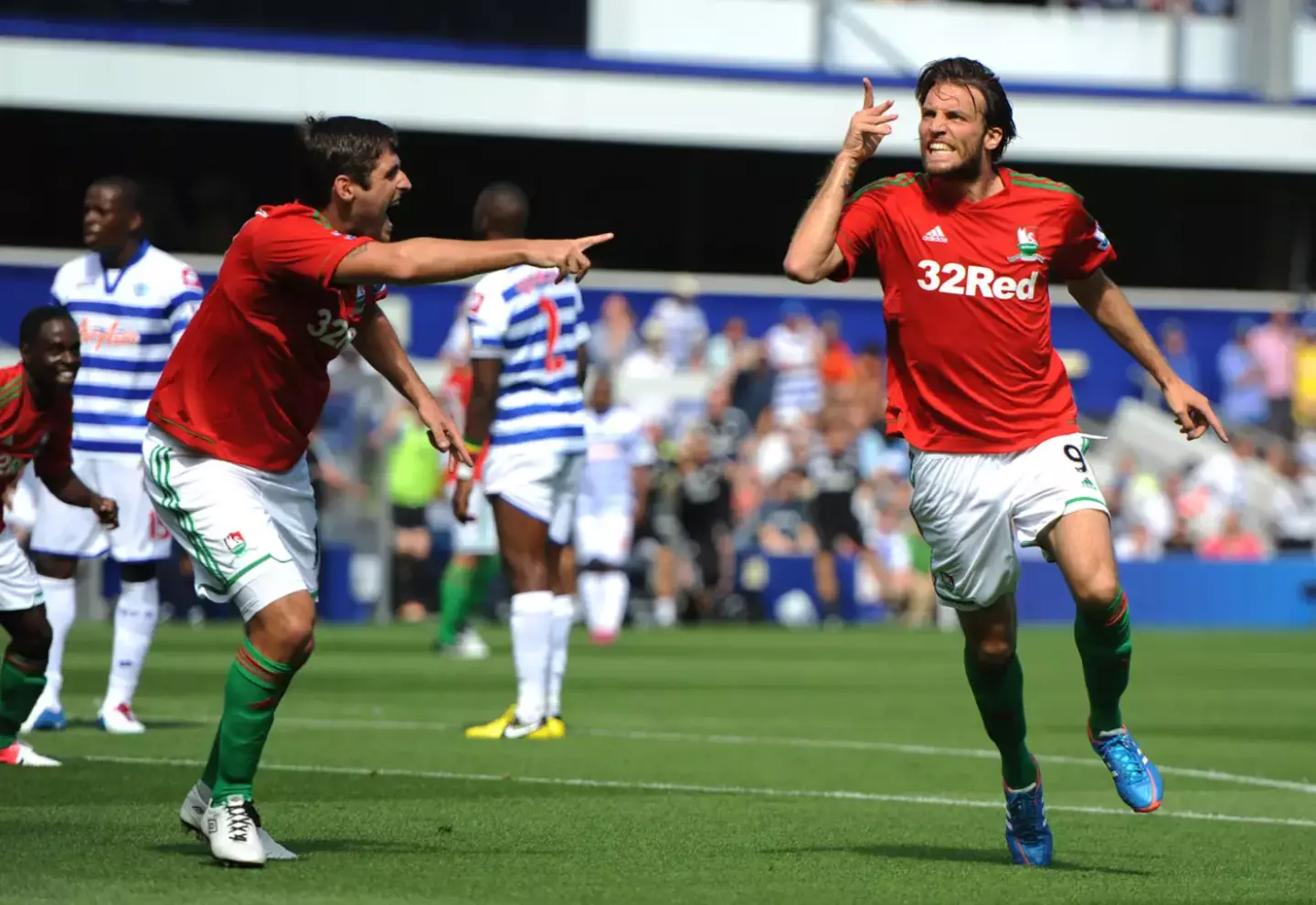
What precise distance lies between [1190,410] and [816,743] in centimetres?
453

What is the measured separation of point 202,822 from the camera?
715 centimetres

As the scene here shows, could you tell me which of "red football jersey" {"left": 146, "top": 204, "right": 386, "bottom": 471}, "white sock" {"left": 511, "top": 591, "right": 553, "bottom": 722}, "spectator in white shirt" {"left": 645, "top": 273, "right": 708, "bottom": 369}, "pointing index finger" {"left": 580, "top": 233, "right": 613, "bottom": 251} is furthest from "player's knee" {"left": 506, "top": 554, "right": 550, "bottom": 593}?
"spectator in white shirt" {"left": 645, "top": 273, "right": 708, "bottom": 369}

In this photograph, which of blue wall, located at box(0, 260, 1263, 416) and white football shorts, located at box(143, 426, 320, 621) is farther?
blue wall, located at box(0, 260, 1263, 416)

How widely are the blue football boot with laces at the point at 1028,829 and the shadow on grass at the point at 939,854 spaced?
0.15 feet

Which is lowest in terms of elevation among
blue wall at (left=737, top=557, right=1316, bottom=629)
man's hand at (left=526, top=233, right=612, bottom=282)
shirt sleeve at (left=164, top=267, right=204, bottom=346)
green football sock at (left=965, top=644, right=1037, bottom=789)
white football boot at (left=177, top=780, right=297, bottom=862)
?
blue wall at (left=737, top=557, right=1316, bottom=629)

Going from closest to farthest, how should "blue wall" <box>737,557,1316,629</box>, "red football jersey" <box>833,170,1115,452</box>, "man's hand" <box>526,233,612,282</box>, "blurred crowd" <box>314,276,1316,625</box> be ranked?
"man's hand" <box>526,233,612,282</box> < "red football jersey" <box>833,170,1115,452</box> < "blurred crowd" <box>314,276,1316,625</box> < "blue wall" <box>737,557,1316,629</box>

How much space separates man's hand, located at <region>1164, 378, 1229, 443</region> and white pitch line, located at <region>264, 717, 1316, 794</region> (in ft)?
10.0

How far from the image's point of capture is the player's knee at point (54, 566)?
11.6 m

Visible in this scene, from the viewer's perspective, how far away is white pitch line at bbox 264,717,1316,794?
1053cm

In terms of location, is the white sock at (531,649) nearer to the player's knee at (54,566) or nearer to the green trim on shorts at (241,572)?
the player's knee at (54,566)

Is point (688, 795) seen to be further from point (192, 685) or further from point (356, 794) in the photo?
→ point (192, 685)

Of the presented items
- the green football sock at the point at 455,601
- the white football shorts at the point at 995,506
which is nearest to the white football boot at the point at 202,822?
the white football shorts at the point at 995,506

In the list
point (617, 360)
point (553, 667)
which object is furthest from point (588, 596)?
point (553, 667)

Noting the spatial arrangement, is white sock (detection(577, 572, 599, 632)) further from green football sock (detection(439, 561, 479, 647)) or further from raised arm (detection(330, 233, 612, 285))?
raised arm (detection(330, 233, 612, 285))
